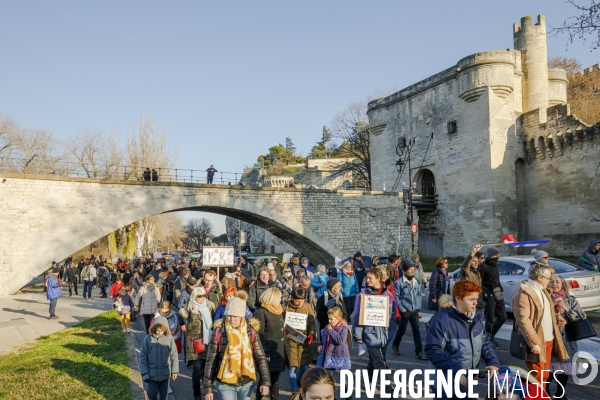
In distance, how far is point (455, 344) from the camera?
3539 millimetres

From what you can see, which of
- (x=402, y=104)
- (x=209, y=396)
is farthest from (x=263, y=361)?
(x=402, y=104)

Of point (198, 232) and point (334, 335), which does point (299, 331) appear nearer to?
point (334, 335)

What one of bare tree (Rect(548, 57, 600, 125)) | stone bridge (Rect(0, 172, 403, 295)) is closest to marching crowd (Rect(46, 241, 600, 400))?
stone bridge (Rect(0, 172, 403, 295))

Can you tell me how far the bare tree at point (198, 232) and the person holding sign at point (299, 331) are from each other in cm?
8515

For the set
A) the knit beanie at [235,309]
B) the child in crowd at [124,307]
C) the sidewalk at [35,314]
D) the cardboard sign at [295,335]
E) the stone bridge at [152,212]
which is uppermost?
the stone bridge at [152,212]

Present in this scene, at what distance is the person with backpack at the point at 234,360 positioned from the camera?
13.4 ft

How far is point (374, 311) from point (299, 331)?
0.96 metres

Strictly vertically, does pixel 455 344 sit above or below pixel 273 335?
above

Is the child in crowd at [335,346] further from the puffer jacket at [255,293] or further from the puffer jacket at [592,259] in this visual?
the puffer jacket at [592,259]

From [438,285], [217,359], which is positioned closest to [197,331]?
[217,359]

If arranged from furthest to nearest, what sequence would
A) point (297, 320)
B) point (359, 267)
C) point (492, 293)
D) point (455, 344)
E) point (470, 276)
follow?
point (359, 267), point (492, 293), point (470, 276), point (297, 320), point (455, 344)

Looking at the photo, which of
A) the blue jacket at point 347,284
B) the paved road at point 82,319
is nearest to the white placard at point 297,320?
the paved road at point 82,319

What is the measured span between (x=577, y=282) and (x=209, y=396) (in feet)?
25.9

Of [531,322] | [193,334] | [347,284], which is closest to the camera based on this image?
[531,322]
